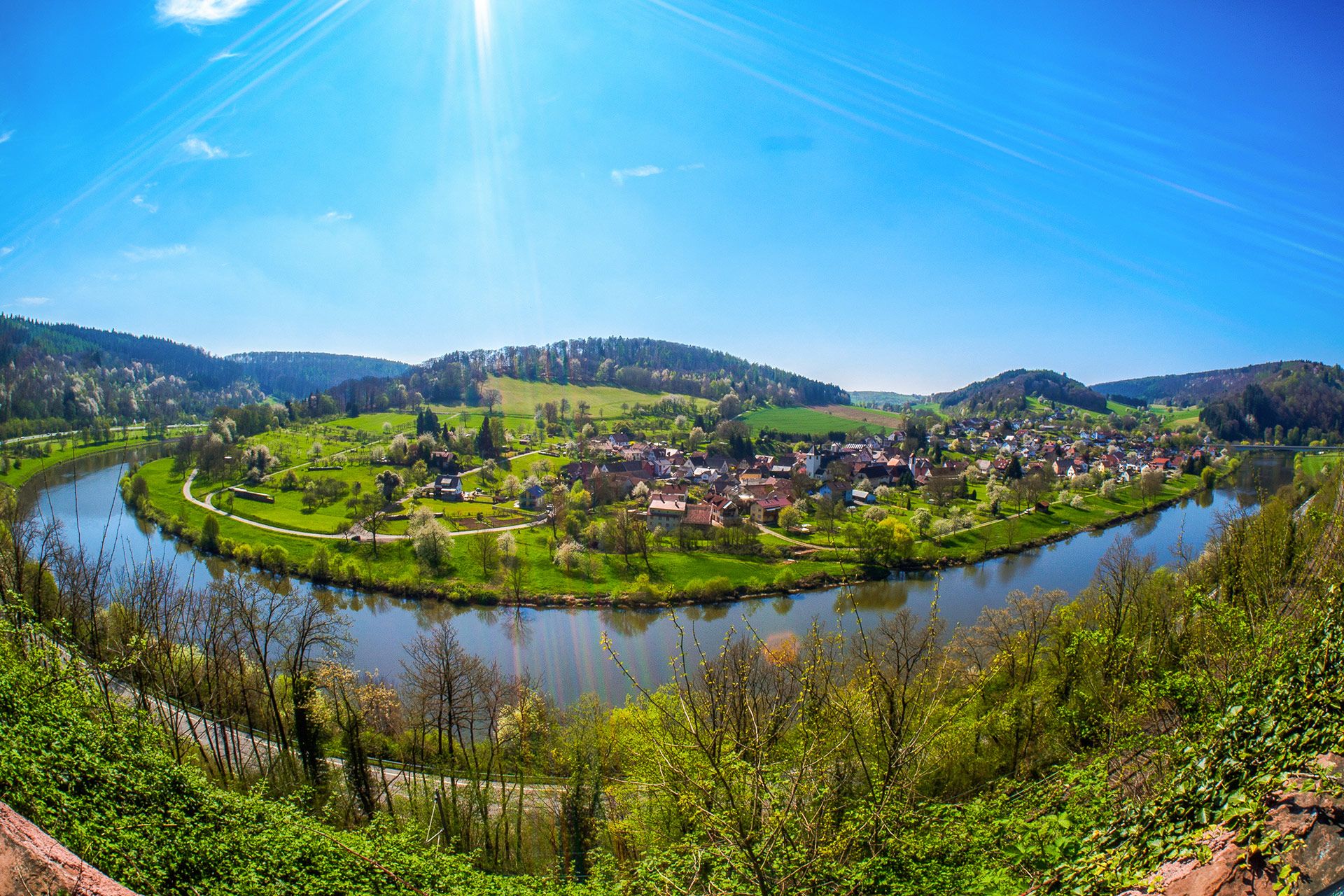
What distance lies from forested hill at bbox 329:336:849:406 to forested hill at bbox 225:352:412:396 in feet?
157

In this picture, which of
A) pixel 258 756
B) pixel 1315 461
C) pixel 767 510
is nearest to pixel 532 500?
pixel 767 510

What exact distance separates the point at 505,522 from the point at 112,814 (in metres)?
30.4

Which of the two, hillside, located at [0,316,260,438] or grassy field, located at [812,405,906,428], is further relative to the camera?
grassy field, located at [812,405,906,428]

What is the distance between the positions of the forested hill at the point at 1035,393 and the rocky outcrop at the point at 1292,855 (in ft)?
416

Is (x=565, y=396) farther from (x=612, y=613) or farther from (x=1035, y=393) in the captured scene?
(x=1035, y=393)

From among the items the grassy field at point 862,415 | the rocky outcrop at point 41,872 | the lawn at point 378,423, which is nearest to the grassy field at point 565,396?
the lawn at point 378,423

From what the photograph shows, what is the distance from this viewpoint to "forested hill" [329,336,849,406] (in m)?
93.9

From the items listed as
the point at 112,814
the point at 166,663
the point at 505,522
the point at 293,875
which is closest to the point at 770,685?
the point at 293,875

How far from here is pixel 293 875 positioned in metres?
4.46

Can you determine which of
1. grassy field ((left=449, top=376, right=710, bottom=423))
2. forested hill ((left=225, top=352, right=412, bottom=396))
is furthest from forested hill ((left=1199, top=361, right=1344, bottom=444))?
forested hill ((left=225, top=352, right=412, bottom=396))

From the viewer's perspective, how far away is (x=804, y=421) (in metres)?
88.1

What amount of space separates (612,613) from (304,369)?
177m

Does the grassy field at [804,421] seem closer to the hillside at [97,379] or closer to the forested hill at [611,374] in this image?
the forested hill at [611,374]

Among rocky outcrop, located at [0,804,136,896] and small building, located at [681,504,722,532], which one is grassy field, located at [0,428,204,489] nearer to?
small building, located at [681,504,722,532]
